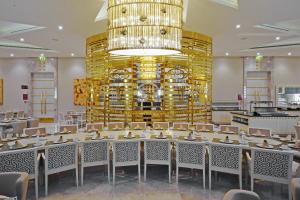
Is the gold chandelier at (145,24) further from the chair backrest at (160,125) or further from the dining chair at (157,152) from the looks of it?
the chair backrest at (160,125)

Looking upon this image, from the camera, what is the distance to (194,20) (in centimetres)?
910

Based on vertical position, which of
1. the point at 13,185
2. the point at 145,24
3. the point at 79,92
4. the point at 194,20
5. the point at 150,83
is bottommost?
the point at 13,185

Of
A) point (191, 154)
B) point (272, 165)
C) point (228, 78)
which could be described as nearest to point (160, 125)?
point (191, 154)

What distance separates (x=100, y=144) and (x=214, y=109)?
10476 millimetres

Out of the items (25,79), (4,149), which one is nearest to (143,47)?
(4,149)

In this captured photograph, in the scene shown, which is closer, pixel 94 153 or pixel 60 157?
pixel 60 157

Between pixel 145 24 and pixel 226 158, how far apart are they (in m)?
2.83

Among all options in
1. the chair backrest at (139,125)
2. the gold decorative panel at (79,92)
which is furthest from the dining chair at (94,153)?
the gold decorative panel at (79,92)

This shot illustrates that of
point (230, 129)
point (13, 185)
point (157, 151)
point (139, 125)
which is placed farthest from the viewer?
point (139, 125)

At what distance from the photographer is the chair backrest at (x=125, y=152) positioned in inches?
225

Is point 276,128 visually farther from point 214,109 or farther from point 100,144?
point 100,144

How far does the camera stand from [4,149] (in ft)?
16.1

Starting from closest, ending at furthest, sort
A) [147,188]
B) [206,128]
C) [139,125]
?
[147,188] < [206,128] < [139,125]

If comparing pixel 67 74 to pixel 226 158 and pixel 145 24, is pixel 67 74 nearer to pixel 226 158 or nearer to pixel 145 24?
pixel 145 24
